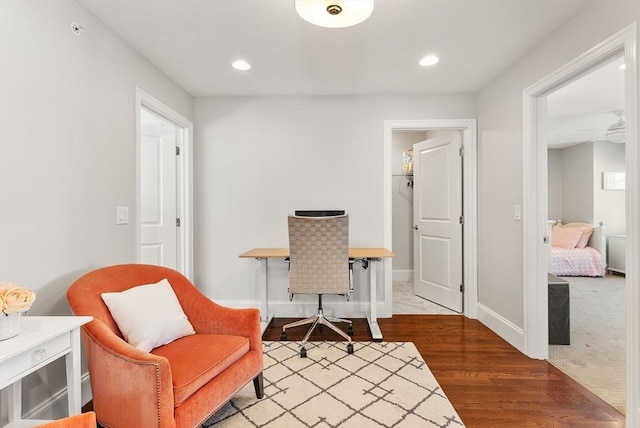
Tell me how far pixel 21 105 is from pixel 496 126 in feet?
11.4

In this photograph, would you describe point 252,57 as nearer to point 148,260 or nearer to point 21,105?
point 21,105

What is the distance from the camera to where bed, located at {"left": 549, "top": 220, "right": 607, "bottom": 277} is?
5.19m

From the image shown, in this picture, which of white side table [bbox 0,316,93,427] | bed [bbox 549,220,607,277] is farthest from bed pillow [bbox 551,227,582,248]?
white side table [bbox 0,316,93,427]

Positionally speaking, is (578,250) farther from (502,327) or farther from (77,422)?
(77,422)

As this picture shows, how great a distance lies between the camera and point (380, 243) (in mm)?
3361

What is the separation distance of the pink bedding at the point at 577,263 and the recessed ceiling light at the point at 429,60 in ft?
14.6

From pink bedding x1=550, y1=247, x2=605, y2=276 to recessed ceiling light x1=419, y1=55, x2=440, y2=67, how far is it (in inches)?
176

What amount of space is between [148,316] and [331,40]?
2195 mm

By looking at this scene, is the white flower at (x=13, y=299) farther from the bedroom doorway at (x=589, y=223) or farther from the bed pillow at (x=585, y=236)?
the bed pillow at (x=585, y=236)

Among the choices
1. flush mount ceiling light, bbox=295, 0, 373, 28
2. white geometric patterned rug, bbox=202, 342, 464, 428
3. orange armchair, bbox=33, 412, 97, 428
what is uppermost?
flush mount ceiling light, bbox=295, 0, 373, 28

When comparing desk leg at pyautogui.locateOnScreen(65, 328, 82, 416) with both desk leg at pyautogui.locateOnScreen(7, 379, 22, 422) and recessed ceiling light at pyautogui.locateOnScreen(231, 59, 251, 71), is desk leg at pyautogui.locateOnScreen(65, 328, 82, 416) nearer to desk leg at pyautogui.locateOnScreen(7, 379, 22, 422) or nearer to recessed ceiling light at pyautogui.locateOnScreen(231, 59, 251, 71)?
desk leg at pyautogui.locateOnScreen(7, 379, 22, 422)

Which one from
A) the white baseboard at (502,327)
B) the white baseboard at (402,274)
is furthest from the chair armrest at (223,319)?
the white baseboard at (402,274)

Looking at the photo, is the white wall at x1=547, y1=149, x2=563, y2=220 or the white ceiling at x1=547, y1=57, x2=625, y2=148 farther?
the white wall at x1=547, y1=149, x2=563, y2=220

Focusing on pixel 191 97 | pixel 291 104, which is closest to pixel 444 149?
pixel 291 104
